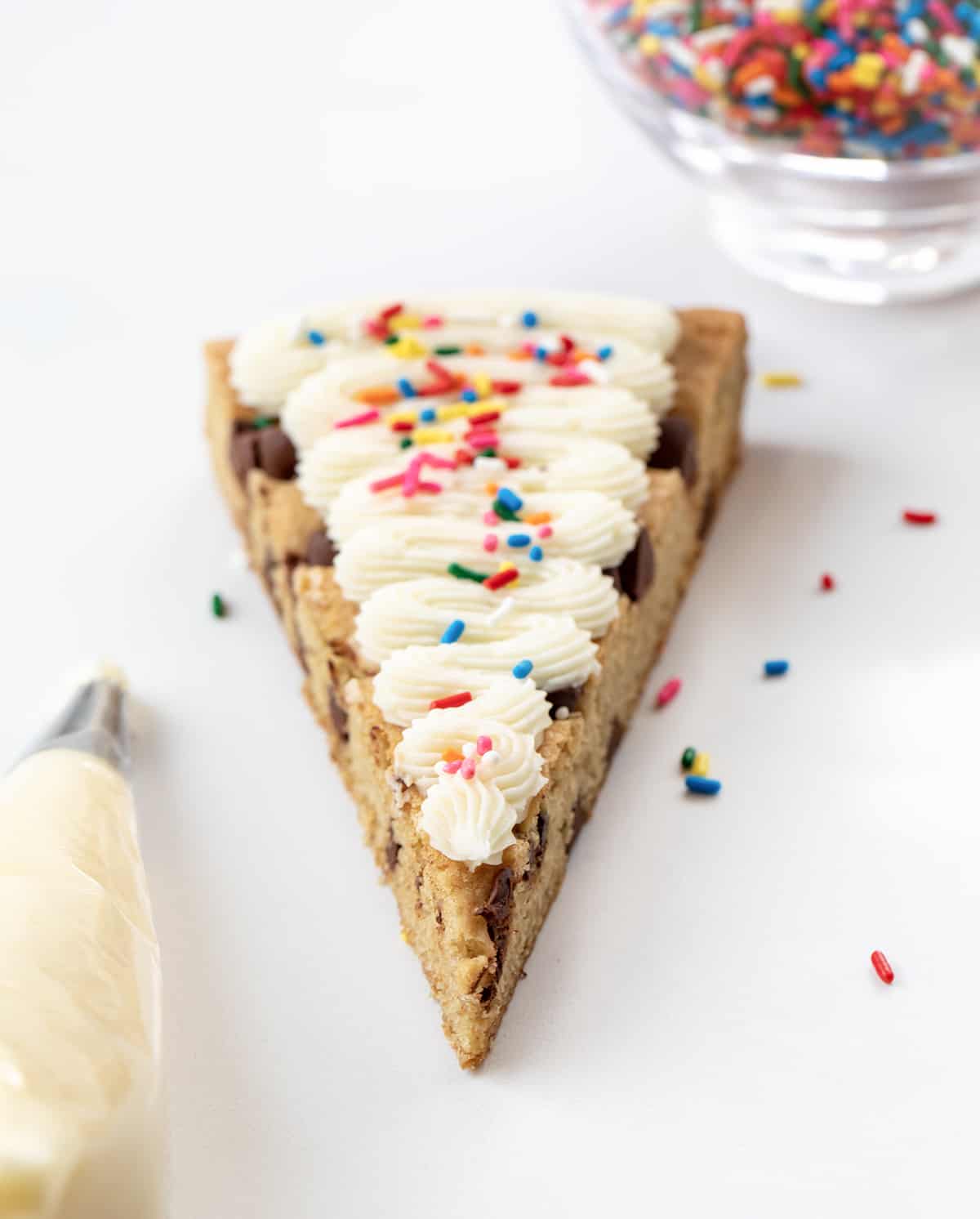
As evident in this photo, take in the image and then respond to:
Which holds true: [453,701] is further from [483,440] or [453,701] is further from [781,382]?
[781,382]

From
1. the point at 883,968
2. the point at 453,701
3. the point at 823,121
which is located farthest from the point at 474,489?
the point at 823,121

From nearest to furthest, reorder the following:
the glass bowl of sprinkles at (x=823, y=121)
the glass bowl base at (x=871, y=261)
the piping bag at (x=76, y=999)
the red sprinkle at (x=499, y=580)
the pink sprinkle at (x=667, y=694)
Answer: the piping bag at (x=76, y=999) → the red sprinkle at (x=499, y=580) → the pink sprinkle at (x=667, y=694) → the glass bowl of sprinkles at (x=823, y=121) → the glass bowl base at (x=871, y=261)

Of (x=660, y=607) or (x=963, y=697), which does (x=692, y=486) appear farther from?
(x=963, y=697)

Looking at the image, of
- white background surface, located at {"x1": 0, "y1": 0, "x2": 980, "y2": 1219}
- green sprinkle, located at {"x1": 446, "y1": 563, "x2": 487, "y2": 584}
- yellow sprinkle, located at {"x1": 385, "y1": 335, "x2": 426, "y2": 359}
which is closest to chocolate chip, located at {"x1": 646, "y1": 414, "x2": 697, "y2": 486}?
white background surface, located at {"x1": 0, "y1": 0, "x2": 980, "y2": 1219}

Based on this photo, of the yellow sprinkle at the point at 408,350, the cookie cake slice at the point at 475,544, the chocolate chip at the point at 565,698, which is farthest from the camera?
the yellow sprinkle at the point at 408,350

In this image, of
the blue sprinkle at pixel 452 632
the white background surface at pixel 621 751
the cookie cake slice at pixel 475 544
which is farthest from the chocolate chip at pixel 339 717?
the blue sprinkle at pixel 452 632

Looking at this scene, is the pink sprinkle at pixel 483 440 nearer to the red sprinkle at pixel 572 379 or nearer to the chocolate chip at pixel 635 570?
the red sprinkle at pixel 572 379

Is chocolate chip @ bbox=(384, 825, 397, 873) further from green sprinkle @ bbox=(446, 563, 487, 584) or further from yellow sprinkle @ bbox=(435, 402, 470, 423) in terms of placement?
yellow sprinkle @ bbox=(435, 402, 470, 423)
